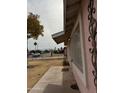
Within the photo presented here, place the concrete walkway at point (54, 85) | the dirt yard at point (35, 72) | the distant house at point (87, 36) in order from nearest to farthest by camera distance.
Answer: the distant house at point (87, 36)
the concrete walkway at point (54, 85)
the dirt yard at point (35, 72)

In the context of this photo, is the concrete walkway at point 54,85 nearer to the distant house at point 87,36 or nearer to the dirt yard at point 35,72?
the dirt yard at point 35,72

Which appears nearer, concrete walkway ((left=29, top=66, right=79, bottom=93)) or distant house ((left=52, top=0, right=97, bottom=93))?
distant house ((left=52, top=0, right=97, bottom=93))

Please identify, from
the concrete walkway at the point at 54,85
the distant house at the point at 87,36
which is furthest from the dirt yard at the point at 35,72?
the distant house at the point at 87,36

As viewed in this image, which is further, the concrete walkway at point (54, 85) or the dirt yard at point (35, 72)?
the dirt yard at point (35, 72)

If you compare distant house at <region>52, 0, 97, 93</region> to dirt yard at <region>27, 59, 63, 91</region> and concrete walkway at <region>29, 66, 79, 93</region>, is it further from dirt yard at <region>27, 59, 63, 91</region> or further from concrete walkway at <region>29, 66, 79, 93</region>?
concrete walkway at <region>29, 66, 79, 93</region>

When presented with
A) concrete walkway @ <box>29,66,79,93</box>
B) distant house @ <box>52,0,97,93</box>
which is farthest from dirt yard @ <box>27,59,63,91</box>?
distant house @ <box>52,0,97,93</box>

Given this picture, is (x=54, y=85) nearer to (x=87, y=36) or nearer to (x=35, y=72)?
(x=87, y=36)

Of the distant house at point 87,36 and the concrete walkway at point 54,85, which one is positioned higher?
the distant house at point 87,36

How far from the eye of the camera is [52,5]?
3256mm

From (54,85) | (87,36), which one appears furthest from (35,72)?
(87,36)
